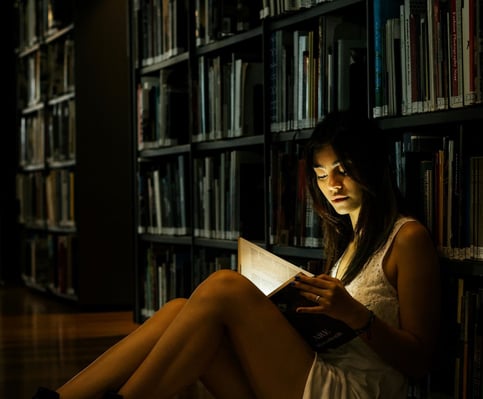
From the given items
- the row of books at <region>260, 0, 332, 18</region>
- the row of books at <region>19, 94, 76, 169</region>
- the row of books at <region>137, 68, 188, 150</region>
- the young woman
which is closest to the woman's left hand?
the young woman

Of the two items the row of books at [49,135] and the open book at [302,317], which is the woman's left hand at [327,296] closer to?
the open book at [302,317]

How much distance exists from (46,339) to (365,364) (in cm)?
281

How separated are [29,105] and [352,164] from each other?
5.12m

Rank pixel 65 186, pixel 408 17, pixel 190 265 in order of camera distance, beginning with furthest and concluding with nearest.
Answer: pixel 65 186, pixel 190 265, pixel 408 17

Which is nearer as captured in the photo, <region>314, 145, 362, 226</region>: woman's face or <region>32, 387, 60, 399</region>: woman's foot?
<region>32, 387, 60, 399</region>: woman's foot

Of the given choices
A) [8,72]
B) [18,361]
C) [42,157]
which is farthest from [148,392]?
[8,72]

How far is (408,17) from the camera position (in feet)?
8.66

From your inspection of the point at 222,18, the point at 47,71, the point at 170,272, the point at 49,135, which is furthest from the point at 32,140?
the point at 222,18

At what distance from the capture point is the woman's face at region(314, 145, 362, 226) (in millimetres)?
2504

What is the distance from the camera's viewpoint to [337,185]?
2.50 meters

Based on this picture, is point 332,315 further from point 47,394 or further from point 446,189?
point 47,394

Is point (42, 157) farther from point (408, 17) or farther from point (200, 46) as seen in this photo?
Answer: point (408, 17)

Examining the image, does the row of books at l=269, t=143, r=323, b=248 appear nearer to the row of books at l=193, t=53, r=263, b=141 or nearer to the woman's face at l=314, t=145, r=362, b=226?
the row of books at l=193, t=53, r=263, b=141

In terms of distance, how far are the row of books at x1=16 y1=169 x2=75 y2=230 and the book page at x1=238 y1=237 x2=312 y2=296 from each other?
355cm
